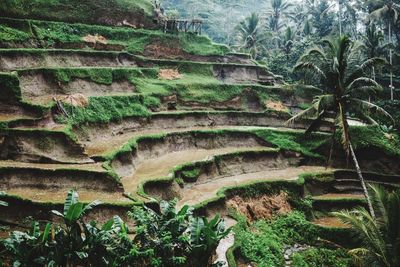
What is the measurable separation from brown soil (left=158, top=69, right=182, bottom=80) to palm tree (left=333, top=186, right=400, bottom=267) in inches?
639

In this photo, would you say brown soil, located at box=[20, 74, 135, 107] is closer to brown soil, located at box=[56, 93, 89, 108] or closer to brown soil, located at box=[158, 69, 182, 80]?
brown soil, located at box=[56, 93, 89, 108]

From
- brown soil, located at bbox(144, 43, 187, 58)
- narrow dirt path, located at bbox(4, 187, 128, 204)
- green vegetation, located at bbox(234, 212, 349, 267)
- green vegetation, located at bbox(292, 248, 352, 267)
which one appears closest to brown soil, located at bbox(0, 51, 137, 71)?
brown soil, located at bbox(144, 43, 187, 58)

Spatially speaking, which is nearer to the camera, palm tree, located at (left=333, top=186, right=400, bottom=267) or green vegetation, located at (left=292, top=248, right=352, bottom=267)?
palm tree, located at (left=333, top=186, right=400, bottom=267)

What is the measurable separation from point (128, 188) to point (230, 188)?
15.3 ft

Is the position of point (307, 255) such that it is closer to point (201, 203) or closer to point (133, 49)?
point (201, 203)

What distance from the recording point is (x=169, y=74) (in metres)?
25.7

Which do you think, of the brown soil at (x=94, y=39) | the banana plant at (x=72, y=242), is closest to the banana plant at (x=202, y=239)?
the banana plant at (x=72, y=242)

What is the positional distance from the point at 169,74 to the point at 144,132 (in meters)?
6.88

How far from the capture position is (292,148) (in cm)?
2209

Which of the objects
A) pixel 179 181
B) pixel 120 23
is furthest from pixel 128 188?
pixel 120 23

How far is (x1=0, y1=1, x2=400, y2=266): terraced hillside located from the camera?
13398 mm

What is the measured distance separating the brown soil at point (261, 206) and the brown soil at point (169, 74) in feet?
36.7

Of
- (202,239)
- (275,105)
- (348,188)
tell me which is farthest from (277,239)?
(275,105)

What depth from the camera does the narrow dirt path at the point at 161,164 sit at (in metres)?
15.1
